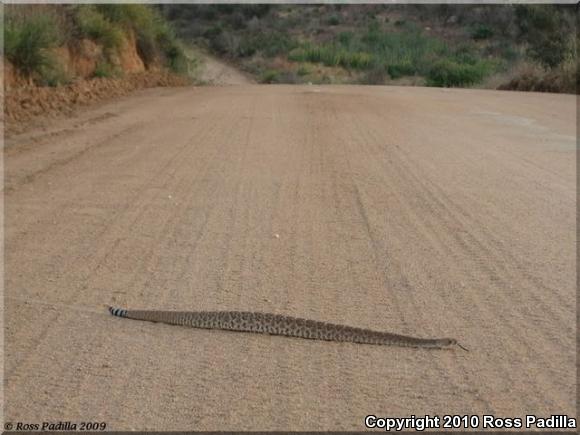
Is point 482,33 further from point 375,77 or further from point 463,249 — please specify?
point 463,249

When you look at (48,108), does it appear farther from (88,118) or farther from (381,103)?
(381,103)

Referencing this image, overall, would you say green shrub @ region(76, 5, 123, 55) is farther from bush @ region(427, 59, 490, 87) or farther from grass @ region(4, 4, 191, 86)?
bush @ region(427, 59, 490, 87)

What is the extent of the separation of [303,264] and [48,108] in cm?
1020

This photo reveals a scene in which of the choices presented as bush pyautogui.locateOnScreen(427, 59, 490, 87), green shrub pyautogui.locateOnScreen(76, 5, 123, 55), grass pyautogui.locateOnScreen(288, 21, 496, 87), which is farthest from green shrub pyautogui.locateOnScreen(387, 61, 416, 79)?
green shrub pyautogui.locateOnScreen(76, 5, 123, 55)

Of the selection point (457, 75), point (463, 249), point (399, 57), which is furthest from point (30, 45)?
point (399, 57)

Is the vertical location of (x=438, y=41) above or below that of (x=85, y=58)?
below

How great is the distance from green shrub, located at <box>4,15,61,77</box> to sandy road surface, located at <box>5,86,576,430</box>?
439 cm

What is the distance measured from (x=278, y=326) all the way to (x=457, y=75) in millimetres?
32940

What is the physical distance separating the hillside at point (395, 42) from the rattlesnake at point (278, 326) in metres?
22.0

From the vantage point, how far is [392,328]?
192 inches

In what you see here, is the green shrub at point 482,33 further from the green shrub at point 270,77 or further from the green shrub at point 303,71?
the green shrub at point 270,77

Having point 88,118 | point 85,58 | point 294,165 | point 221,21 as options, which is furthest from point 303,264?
point 221,21

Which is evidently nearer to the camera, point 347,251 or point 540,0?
point 347,251

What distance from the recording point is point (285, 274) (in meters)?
5.91
